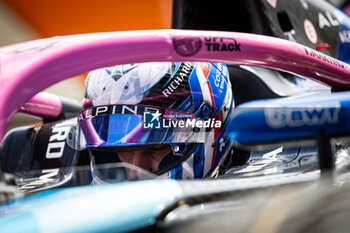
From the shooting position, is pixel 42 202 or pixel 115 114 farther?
pixel 115 114

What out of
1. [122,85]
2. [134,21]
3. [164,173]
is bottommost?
[164,173]

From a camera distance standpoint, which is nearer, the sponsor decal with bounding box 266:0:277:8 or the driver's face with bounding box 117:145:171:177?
the driver's face with bounding box 117:145:171:177

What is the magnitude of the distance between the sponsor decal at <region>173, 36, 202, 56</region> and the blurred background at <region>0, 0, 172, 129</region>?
272 centimetres

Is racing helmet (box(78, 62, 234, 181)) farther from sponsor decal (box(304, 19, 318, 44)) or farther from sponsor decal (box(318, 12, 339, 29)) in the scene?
sponsor decal (box(318, 12, 339, 29))

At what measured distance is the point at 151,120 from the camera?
34.9 inches

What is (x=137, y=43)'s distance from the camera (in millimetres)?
515

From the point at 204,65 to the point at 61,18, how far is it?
2.42m

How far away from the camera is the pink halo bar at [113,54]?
17.3 inches

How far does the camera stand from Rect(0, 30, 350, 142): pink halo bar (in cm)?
44

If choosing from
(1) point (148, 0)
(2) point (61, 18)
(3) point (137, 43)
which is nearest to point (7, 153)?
(3) point (137, 43)

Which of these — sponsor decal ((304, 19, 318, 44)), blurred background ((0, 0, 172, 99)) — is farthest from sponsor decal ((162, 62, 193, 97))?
blurred background ((0, 0, 172, 99))

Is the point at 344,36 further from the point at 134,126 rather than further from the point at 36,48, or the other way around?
the point at 36,48

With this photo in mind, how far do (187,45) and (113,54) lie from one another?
0.11 m

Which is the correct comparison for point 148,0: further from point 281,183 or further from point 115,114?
point 281,183
